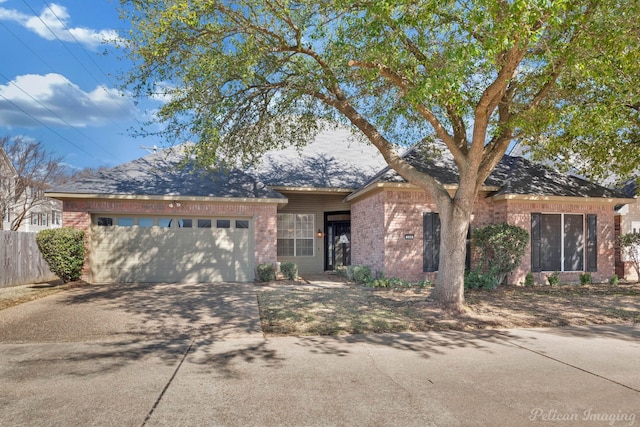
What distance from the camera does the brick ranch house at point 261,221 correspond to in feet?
42.2

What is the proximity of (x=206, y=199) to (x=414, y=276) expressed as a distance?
6867 mm

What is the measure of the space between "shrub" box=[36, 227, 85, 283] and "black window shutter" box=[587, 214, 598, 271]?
15.8 meters

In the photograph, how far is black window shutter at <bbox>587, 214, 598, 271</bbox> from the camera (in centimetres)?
1365

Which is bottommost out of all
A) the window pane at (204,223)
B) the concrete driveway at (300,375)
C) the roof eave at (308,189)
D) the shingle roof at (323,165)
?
the concrete driveway at (300,375)

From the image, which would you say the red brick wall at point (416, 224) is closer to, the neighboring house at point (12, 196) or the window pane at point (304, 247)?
the window pane at point (304, 247)

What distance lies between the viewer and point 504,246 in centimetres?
1197

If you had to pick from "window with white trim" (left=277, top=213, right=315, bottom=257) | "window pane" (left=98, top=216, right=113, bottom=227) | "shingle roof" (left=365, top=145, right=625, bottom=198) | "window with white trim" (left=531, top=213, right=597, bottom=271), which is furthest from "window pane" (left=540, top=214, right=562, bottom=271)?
"window pane" (left=98, top=216, right=113, bottom=227)

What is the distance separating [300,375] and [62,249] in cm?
997

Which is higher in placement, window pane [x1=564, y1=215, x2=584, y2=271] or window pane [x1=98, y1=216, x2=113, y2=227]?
window pane [x1=98, y1=216, x2=113, y2=227]

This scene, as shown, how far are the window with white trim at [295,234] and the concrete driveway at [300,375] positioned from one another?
9.09 metres

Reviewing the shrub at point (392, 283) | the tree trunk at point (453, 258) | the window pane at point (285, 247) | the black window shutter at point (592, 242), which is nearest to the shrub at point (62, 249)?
the window pane at point (285, 247)

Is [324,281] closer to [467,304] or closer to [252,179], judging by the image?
[252,179]

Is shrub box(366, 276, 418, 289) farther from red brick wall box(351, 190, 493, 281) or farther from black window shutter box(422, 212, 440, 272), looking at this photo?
black window shutter box(422, 212, 440, 272)

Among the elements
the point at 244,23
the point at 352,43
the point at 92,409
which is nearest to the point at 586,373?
the point at 92,409
